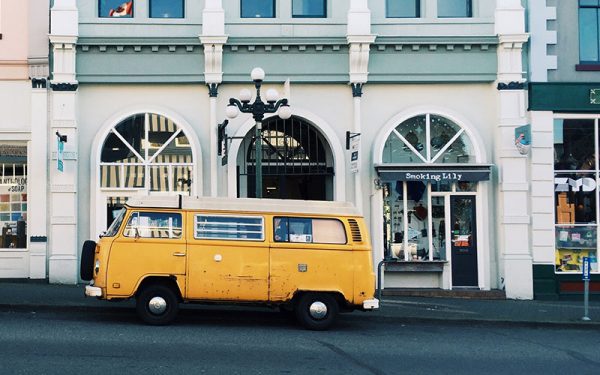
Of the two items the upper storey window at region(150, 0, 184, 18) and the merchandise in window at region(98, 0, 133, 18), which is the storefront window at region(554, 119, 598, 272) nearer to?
the upper storey window at region(150, 0, 184, 18)

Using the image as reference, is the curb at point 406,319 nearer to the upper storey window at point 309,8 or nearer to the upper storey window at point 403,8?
the upper storey window at point 309,8

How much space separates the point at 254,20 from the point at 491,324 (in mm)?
9286

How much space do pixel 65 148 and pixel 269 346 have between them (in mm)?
9081

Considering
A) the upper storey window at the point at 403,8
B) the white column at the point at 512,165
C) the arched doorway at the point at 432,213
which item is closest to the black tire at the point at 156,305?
the arched doorway at the point at 432,213

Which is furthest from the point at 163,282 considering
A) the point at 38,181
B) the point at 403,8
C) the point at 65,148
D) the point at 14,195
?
the point at 403,8

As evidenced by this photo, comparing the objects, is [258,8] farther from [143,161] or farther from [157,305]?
[157,305]

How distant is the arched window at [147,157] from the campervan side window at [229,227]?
5568mm

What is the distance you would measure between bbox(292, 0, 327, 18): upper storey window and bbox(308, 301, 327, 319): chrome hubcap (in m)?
8.62

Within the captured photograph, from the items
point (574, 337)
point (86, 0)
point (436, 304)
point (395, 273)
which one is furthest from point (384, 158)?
point (86, 0)

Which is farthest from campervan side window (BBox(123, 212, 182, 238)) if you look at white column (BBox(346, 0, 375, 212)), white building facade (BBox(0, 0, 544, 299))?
white column (BBox(346, 0, 375, 212))

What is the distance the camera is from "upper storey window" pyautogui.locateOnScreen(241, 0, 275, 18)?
62.3ft

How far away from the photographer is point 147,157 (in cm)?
1856

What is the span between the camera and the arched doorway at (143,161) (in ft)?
60.6

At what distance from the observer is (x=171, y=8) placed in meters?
19.0
